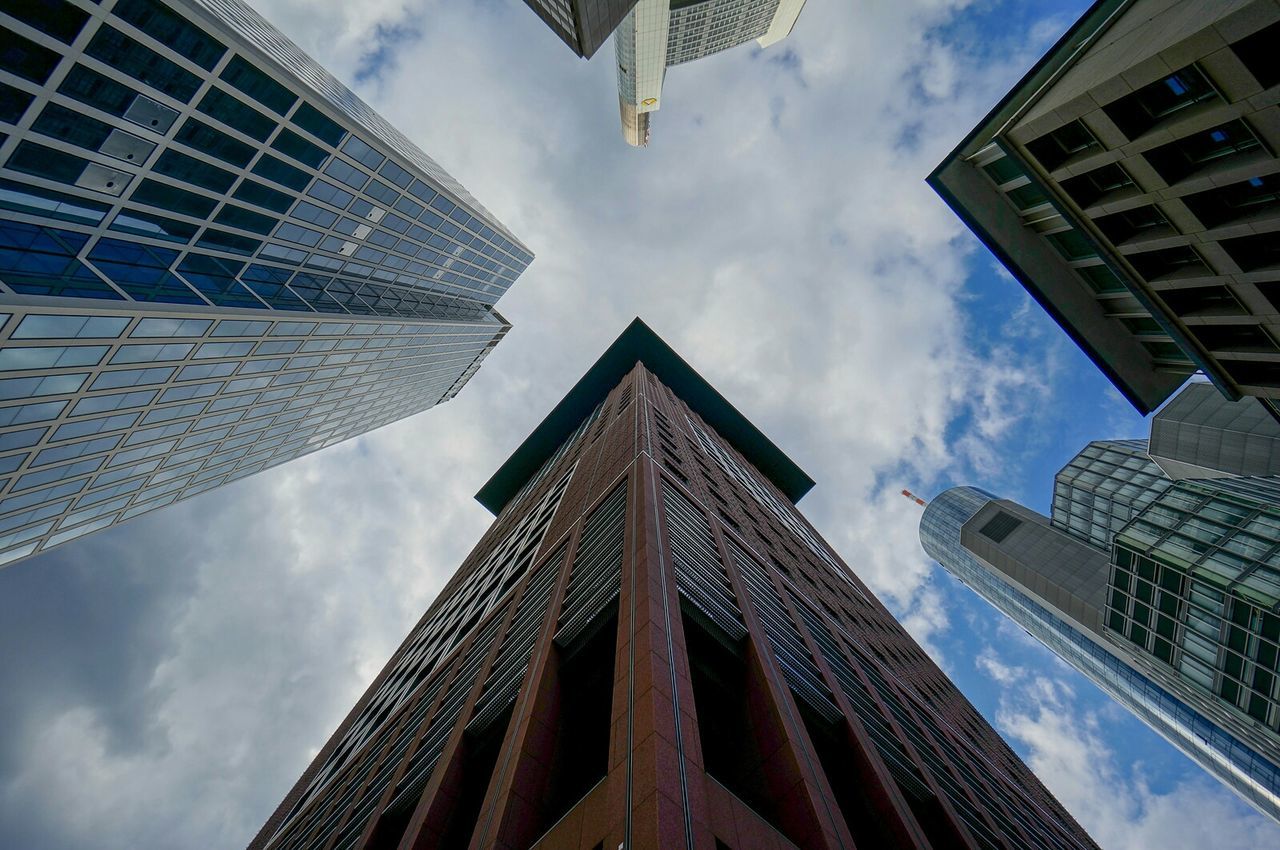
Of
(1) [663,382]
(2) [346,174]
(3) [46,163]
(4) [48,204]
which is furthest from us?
(1) [663,382]

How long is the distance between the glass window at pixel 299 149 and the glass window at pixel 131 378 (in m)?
15.2

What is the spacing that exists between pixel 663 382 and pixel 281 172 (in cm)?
6019

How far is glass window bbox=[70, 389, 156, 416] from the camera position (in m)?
32.9

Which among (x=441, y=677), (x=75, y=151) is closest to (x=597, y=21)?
(x=75, y=151)

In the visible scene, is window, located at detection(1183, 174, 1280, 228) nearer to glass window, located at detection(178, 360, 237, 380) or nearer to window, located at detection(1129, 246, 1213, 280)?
window, located at detection(1129, 246, 1213, 280)

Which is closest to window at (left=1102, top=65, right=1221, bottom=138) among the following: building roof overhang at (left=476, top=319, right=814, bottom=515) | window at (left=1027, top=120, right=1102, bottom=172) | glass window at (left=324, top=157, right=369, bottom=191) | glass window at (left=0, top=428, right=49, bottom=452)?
window at (left=1027, top=120, right=1102, bottom=172)

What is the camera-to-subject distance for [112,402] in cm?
3441

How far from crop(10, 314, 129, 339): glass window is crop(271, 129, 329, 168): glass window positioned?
14365 millimetres

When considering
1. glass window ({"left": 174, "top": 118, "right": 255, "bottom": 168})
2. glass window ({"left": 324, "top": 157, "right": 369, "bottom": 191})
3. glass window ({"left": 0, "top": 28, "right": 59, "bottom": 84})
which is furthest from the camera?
glass window ({"left": 324, "top": 157, "right": 369, "bottom": 191})

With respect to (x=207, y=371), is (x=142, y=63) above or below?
above

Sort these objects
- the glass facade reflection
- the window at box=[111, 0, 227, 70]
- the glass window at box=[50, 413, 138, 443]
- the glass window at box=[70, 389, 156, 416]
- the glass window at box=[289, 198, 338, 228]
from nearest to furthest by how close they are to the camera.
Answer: the window at box=[111, 0, 227, 70]
the glass window at box=[70, 389, 156, 416]
the glass window at box=[50, 413, 138, 443]
the glass window at box=[289, 198, 338, 228]
the glass facade reflection

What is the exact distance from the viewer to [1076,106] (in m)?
23.5

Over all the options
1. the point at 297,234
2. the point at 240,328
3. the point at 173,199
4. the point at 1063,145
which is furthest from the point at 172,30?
the point at 1063,145

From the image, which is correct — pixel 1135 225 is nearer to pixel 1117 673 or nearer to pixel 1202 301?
pixel 1202 301
